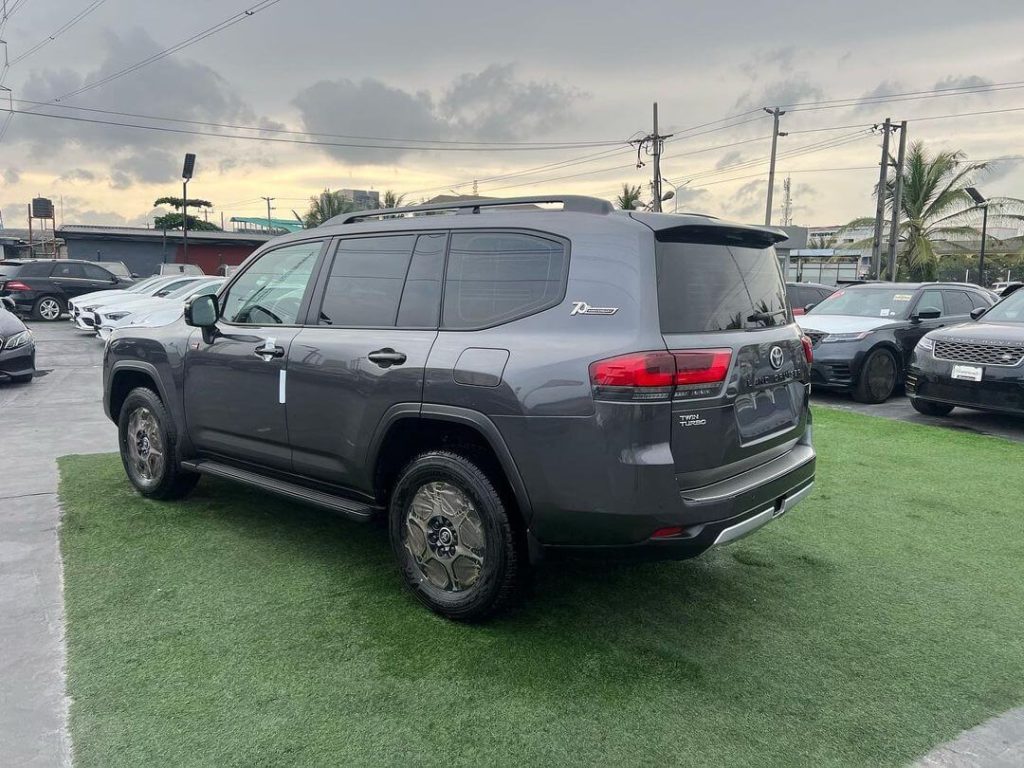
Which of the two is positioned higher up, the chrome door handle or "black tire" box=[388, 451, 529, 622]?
the chrome door handle

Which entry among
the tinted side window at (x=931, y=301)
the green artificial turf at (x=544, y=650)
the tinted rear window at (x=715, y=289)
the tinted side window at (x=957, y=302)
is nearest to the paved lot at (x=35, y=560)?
the green artificial turf at (x=544, y=650)

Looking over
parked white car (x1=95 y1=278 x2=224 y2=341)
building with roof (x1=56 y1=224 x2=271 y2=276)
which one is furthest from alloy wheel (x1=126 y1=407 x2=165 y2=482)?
building with roof (x1=56 y1=224 x2=271 y2=276)

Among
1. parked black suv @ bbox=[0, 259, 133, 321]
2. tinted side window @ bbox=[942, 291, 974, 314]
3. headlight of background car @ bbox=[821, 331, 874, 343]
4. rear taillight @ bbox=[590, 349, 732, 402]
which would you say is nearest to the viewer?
rear taillight @ bbox=[590, 349, 732, 402]

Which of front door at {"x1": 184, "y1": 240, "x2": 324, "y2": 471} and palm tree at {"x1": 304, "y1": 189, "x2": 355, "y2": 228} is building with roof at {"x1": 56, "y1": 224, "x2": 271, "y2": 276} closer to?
palm tree at {"x1": 304, "y1": 189, "x2": 355, "y2": 228}

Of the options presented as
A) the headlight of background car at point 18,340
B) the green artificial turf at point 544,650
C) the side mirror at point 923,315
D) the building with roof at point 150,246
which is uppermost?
the building with roof at point 150,246

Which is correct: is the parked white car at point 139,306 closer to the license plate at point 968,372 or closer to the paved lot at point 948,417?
the paved lot at point 948,417

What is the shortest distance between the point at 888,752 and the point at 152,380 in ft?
14.9

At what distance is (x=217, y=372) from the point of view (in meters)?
4.43

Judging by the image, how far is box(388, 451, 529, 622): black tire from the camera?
10.4 ft

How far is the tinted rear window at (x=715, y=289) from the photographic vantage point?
9.98 feet

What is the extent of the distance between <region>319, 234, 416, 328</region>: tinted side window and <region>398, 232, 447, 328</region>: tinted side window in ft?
0.17

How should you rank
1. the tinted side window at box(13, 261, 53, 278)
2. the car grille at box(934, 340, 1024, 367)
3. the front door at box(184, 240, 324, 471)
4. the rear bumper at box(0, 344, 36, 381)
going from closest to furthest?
the front door at box(184, 240, 324, 471)
the car grille at box(934, 340, 1024, 367)
the rear bumper at box(0, 344, 36, 381)
the tinted side window at box(13, 261, 53, 278)

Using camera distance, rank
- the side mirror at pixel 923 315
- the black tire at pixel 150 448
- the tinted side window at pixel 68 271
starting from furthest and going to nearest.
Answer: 1. the tinted side window at pixel 68 271
2. the side mirror at pixel 923 315
3. the black tire at pixel 150 448

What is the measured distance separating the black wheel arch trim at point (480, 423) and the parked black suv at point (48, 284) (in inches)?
809
